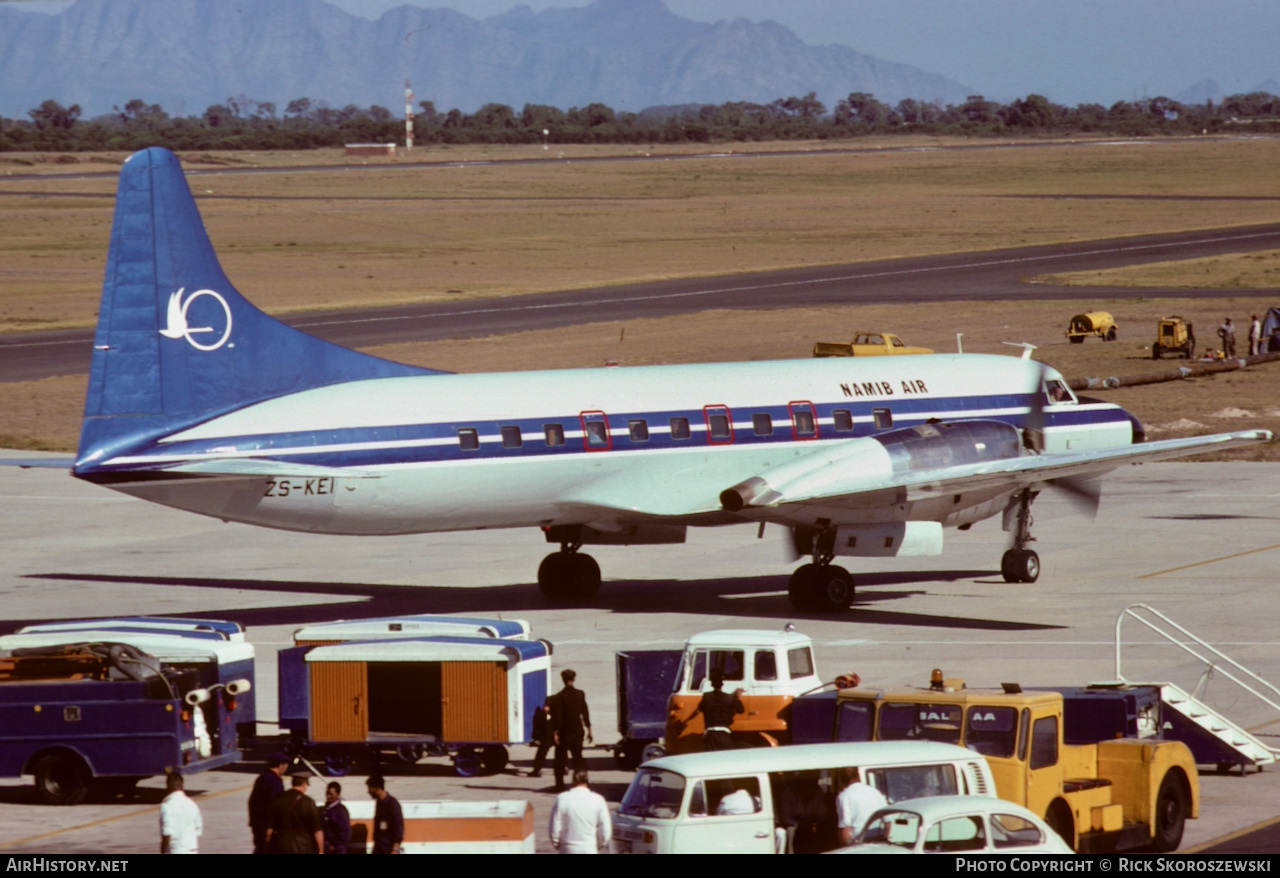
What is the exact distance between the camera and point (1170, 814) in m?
18.7

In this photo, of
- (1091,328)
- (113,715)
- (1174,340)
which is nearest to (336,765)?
(113,715)

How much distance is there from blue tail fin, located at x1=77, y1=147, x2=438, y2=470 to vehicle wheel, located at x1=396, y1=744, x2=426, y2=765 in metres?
9.72

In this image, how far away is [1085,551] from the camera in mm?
39531

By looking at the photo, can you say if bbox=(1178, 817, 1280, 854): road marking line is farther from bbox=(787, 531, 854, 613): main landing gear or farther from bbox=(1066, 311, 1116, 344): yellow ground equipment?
bbox=(1066, 311, 1116, 344): yellow ground equipment

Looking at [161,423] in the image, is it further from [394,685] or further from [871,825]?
[871,825]

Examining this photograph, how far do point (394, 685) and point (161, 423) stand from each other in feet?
31.1

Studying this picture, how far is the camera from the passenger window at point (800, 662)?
2269 centimetres

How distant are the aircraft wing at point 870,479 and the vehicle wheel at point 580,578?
3.76 metres

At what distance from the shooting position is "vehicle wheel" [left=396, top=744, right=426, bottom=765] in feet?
74.4

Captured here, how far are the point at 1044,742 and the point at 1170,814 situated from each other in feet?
5.87

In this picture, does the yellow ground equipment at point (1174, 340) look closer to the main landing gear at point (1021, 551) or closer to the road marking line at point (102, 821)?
the main landing gear at point (1021, 551)

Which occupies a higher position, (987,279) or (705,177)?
(705,177)

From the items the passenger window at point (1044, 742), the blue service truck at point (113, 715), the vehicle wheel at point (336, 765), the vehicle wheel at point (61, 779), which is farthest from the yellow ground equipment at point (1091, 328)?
the vehicle wheel at point (61, 779)
